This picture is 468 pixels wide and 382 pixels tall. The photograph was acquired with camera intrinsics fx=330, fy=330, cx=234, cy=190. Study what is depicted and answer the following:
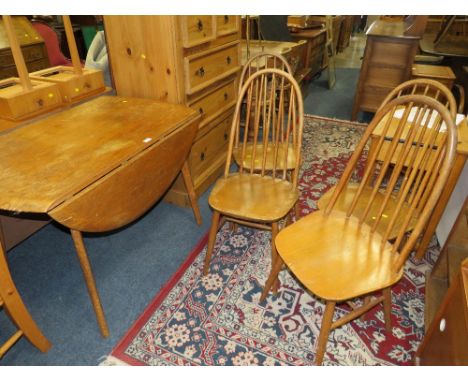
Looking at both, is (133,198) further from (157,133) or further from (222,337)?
(222,337)

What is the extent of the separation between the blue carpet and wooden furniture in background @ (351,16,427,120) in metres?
2.27

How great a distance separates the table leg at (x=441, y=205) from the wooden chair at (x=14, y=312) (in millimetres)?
1888

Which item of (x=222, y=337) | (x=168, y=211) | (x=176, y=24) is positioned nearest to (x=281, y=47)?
(x=176, y=24)

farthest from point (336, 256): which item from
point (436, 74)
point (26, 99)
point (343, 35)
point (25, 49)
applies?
point (343, 35)

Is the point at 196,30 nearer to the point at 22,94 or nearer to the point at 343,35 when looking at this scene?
the point at 22,94

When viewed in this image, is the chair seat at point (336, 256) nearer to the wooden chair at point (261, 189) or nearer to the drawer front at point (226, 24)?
the wooden chair at point (261, 189)

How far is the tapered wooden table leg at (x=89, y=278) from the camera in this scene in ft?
4.21

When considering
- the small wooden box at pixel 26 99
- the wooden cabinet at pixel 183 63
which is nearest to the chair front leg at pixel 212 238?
the wooden cabinet at pixel 183 63

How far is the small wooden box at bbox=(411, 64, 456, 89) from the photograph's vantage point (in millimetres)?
3027

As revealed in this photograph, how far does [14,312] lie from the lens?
1240 millimetres

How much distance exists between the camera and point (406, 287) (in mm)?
1702

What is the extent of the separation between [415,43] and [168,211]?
2759 millimetres

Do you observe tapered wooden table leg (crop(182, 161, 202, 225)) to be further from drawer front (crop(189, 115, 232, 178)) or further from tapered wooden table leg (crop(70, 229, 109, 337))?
tapered wooden table leg (crop(70, 229, 109, 337))

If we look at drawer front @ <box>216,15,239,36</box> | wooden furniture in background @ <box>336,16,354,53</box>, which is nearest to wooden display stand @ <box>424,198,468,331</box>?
drawer front @ <box>216,15,239,36</box>
